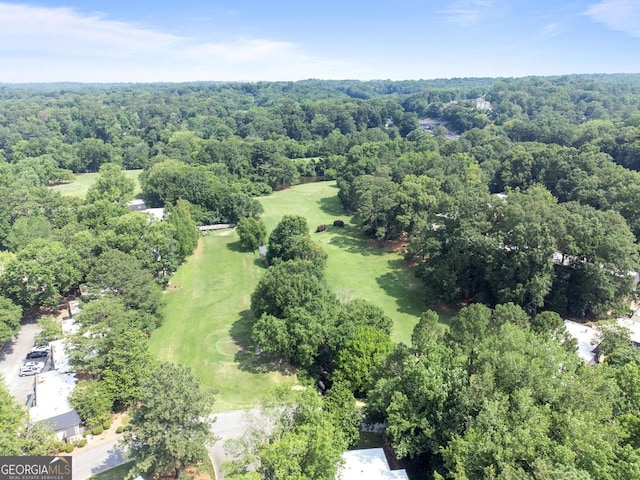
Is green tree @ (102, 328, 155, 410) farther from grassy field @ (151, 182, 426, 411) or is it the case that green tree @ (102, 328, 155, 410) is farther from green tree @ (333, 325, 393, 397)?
green tree @ (333, 325, 393, 397)

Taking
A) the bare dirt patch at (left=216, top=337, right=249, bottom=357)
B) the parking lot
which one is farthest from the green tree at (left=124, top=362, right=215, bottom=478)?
the parking lot

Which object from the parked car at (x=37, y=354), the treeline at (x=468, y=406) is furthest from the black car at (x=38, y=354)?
the treeline at (x=468, y=406)

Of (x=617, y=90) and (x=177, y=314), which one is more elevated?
(x=617, y=90)

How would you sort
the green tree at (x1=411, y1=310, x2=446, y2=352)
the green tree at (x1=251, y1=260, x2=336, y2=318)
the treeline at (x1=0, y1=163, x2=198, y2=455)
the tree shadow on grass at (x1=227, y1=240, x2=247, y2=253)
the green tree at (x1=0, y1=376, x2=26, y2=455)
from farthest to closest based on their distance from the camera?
the tree shadow on grass at (x1=227, y1=240, x2=247, y2=253) < the green tree at (x1=251, y1=260, x2=336, y2=318) < the treeline at (x1=0, y1=163, x2=198, y2=455) < the green tree at (x1=411, y1=310, x2=446, y2=352) < the green tree at (x1=0, y1=376, x2=26, y2=455)

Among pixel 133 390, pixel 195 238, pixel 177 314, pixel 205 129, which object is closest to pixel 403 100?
pixel 205 129

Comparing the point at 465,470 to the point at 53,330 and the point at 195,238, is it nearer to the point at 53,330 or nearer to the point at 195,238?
the point at 53,330

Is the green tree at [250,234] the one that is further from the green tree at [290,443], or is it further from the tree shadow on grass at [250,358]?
the green tree at [290,443]
